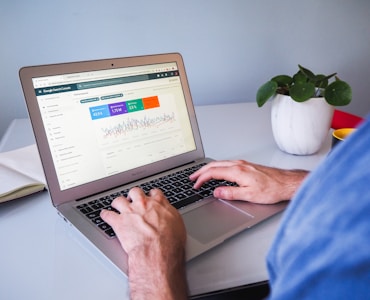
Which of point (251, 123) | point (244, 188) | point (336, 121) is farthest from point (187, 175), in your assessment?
point (336, 121)

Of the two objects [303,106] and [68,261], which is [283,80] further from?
[68,261]

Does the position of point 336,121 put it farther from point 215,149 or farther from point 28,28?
point 28,28

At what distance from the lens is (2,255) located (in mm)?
569

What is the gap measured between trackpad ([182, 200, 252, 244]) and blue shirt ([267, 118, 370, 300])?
31 centimetres

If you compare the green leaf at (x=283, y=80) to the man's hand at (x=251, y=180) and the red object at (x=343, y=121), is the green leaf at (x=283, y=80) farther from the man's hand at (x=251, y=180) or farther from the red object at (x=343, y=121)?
the red object at (x=343, y=121)

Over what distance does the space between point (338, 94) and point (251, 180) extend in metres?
0.36

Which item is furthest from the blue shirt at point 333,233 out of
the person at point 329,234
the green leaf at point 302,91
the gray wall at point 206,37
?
the gray wall at point 206,37

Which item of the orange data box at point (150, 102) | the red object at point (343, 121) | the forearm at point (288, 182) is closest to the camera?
the forearm at point (288, 182)

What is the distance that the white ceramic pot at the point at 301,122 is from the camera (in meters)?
0.90

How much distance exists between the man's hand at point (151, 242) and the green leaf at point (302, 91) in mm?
449

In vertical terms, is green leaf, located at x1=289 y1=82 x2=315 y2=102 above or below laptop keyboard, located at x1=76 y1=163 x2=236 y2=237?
above

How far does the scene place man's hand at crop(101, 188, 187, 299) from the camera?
0.48 m

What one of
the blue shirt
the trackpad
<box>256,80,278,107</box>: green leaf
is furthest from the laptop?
the blue shirt

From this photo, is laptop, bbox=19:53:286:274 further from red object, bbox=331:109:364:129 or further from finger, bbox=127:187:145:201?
red object, bbox=331:109:364:129
